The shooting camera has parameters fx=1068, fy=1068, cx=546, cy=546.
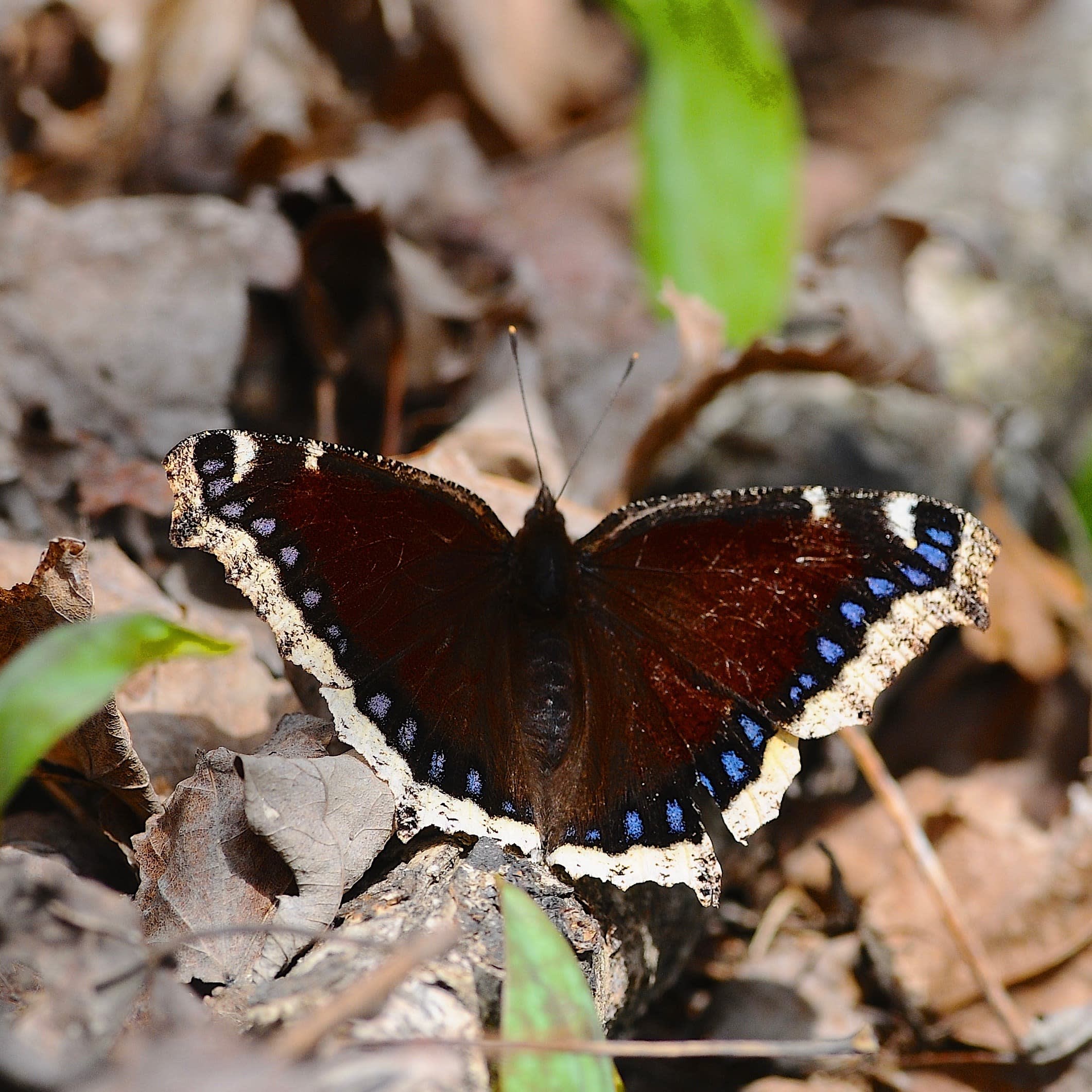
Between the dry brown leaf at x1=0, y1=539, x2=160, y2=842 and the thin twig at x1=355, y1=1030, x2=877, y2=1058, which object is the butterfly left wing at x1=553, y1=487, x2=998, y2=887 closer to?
the thin twig at x1=355, y1=1030, x2=877, y2=1058

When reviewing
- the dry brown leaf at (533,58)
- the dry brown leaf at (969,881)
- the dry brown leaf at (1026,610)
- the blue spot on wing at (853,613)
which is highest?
the dry brown leaf at (533,58)

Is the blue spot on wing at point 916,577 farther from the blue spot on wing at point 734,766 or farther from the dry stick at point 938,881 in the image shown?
the dry stick at point 938,881

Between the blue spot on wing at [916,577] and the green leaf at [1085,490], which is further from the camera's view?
the green leaf at [1085,490]

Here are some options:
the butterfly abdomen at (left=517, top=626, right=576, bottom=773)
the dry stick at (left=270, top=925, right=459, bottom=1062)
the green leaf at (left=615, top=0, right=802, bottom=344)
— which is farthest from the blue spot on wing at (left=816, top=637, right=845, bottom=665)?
the green leaf at (left=615, top=0, right=802, bottom=344)

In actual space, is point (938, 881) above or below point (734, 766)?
below

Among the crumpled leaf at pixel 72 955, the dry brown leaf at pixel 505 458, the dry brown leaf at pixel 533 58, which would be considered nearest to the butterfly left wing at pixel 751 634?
the dry brown leaf at pixel 505 458

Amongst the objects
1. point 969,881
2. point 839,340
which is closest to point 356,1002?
point 969,881

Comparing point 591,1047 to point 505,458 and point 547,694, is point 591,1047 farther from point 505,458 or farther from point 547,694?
point 505,458
